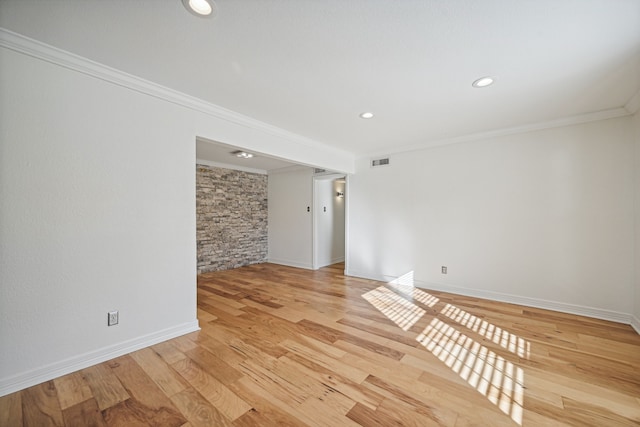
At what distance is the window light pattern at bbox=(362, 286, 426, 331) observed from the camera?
2.93 metres

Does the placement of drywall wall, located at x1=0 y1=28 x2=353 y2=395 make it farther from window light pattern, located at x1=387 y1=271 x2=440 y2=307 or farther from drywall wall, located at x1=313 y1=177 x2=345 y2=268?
drywall wall, located at x1=313 y1=177 x2=345 y2=268

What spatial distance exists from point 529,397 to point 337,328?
158 centimetres

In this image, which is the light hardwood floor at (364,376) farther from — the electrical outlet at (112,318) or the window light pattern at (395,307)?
the electrical outlet at (112,318)

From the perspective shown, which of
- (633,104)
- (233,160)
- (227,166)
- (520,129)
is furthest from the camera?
(227,166)

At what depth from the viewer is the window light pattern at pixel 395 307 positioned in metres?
2.93

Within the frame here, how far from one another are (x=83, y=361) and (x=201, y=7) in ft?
8.75

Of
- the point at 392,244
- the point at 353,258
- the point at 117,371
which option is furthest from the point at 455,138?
the point at 117,371

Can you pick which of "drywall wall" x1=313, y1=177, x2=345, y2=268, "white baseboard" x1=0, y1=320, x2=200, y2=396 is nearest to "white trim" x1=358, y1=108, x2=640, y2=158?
"drywall wall" x1=313, y1=177, x2=345, y2=268

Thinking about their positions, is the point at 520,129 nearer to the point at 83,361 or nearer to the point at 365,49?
the point at 365,49

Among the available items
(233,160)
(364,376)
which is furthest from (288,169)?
(364,376)

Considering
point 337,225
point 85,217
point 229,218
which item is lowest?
point 337,225

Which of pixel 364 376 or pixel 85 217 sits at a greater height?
pixel 85 217

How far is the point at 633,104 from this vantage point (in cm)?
263

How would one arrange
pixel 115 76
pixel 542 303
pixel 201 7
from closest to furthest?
pixel 201 7
pixel 115 76
pixel 542 303
